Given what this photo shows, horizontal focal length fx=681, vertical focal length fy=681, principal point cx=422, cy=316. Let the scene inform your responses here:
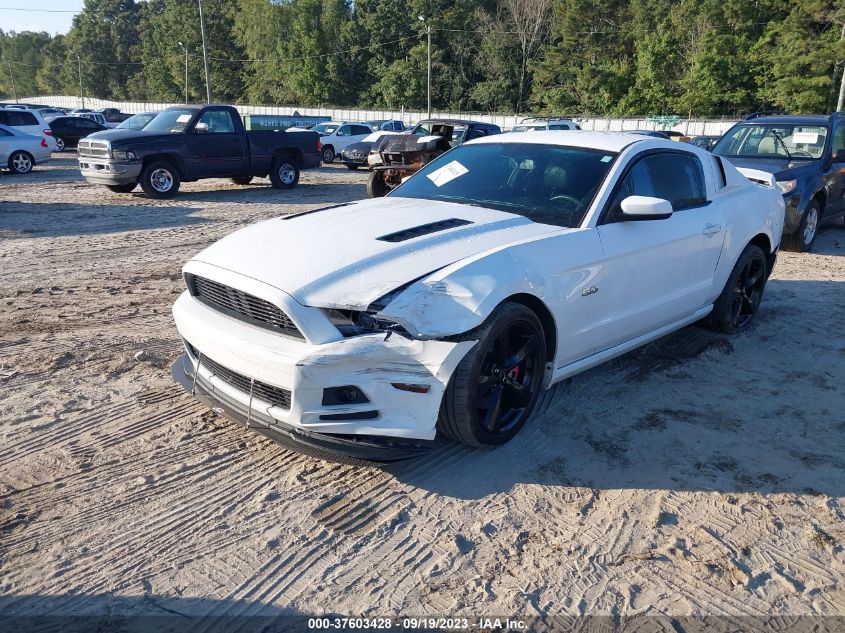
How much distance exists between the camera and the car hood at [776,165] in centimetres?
Result: 901

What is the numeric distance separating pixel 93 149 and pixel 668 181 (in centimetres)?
1208

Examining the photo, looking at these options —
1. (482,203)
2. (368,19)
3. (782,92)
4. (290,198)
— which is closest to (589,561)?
(482,203)

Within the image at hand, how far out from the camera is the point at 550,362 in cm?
390

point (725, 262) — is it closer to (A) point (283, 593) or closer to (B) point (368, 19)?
(A) point (283, 593)

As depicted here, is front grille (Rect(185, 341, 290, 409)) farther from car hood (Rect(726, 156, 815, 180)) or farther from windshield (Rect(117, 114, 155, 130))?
windshield (Rect(117, 114, 155, 130))

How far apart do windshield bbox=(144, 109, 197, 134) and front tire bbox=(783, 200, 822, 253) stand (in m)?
11.3

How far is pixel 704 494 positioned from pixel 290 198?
12.4 meters

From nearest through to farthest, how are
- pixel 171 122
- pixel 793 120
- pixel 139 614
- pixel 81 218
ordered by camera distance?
pixel 139 614 → pixel 793 120 → pixel 81 218 → pixel 171 122

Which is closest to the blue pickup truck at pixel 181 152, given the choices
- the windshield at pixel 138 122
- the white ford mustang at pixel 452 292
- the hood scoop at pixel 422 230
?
the windshield at pixel 138 122

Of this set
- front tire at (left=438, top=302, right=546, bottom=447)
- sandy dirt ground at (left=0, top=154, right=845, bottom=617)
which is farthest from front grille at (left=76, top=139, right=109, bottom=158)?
front tire at (left=438, top=302, right=546, bottom=447)

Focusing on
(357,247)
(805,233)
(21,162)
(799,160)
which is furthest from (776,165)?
(21,162)

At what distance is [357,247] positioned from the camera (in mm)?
3611

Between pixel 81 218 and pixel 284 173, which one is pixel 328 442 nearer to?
pixel 81 218

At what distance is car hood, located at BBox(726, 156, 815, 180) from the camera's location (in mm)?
9011
